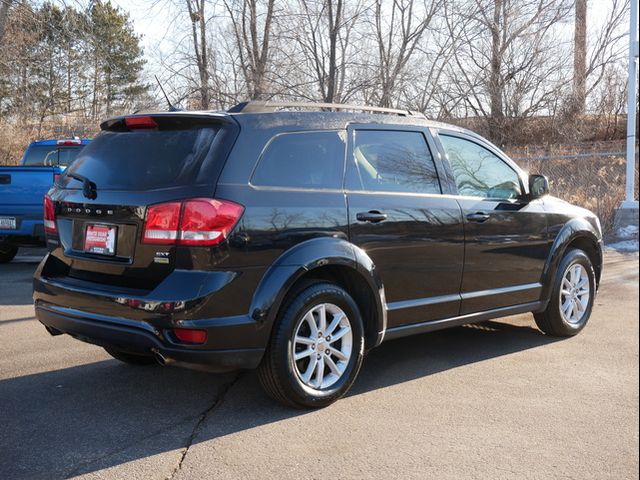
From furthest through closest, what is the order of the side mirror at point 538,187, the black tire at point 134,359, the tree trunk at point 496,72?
the tree trunk at point 496,72 < the side mirror at point 538,187 < the black tire at point 134,359

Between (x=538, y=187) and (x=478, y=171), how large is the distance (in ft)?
1.86

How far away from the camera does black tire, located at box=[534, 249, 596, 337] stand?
5957 mm

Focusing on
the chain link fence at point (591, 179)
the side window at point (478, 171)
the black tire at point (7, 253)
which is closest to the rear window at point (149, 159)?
the side window at point (478, 171)

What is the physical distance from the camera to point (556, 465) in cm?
347

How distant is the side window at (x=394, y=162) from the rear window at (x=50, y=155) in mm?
8705

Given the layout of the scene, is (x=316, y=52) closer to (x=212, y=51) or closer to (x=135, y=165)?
(x=212, y=51)

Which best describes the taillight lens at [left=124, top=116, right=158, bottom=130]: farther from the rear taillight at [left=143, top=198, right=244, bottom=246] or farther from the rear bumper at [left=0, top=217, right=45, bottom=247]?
the rear bumper at [left=0, top=217, right=45, bottom=247]

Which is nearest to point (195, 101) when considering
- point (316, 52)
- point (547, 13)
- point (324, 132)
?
point (316, 52)

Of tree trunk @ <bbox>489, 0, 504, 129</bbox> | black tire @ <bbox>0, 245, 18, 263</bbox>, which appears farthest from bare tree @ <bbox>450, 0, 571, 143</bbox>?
black tire @ <bbox>0, 245, 18, 263</bbox>

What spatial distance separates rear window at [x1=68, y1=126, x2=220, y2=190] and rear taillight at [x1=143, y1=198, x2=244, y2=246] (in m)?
0.17

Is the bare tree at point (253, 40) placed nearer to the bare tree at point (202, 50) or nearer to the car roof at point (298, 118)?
the bare tree at point (202, 50)

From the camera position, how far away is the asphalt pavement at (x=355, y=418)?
346cm

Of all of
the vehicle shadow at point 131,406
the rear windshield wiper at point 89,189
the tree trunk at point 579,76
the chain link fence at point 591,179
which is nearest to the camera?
the vehicle shadow at point 131,406

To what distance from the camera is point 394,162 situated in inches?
194
